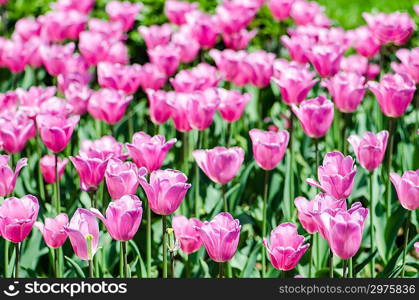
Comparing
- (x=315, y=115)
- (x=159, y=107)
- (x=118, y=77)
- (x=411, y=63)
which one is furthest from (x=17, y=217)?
(x=411, y=63)

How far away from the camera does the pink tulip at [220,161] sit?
2.92m

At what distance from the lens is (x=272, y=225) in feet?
11.6

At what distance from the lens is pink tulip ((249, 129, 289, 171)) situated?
10.0 feet

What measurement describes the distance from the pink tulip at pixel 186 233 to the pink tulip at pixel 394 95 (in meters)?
1.04

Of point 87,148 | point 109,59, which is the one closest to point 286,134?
point 87,148

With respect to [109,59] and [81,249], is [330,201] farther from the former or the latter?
[109,59]

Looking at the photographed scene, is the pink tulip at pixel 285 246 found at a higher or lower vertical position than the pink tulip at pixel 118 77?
lower

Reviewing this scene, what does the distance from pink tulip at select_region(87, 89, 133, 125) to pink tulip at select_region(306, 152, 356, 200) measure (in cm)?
117

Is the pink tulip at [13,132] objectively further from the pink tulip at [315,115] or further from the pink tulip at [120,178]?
the pink tulip at [315,115]

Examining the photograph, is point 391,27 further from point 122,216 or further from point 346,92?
point 122,216

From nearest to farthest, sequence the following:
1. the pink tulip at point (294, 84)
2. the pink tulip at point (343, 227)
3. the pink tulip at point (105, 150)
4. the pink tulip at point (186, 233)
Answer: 1. the pink tulip at point (343, 227)
2. the pink tulip at point (186, 233)
3. the pink tulip at point (105, 150)
4. the pink tulip at point (294, 84)

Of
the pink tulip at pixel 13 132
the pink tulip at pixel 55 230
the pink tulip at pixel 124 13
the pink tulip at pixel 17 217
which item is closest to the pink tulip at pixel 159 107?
the pink tulip at pixel 13 132

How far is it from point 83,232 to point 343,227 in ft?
2.57

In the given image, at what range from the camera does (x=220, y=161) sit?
2.93 meters
